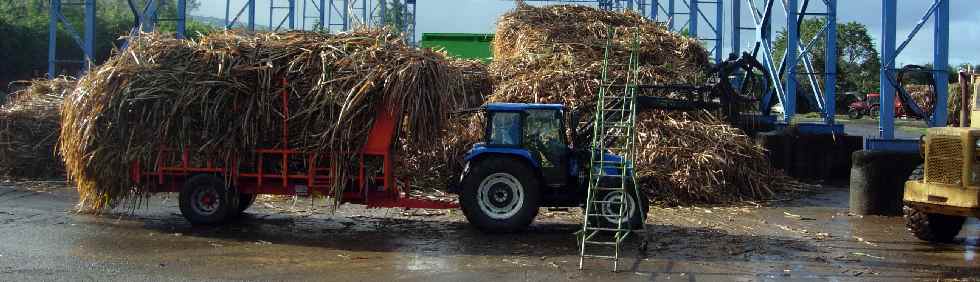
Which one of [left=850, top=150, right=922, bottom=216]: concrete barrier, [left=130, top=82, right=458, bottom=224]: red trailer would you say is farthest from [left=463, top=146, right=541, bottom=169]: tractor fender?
[left=850, top=150, right=922, bottom=216]: concrete barrier

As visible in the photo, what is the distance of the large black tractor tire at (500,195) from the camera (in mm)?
12289

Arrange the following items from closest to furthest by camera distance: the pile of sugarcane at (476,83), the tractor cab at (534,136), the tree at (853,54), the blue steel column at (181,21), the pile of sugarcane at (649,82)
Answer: the tractor cab at (534,136) < the pile of sugarcane at (649,82) < the pile of sugarcane at (476,83) < the blue steel column at (181,21) < the tree at (853,54)

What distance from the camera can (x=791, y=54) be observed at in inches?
830

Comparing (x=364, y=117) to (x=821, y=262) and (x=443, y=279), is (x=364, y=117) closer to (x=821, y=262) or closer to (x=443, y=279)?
(x=443, y=279)

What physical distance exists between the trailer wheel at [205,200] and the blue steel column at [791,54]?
13116 mm

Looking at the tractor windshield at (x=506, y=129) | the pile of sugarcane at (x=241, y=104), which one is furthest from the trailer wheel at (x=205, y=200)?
the tractor windshield at (x=506, y=129)

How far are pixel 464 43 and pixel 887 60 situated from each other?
1435 cm

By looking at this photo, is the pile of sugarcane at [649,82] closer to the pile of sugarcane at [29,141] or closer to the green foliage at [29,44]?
the pile of sugarcane at [29,141]

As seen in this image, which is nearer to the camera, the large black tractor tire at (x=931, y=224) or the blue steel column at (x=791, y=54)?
the large black tractor tire at (x=931, y=224)

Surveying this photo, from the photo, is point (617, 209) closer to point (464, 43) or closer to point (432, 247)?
point (432, 247)

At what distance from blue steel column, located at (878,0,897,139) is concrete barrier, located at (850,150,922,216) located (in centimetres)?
75

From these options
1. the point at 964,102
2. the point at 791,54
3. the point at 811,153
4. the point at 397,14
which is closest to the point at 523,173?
the point at 964,102

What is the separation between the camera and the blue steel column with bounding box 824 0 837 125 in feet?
67.1

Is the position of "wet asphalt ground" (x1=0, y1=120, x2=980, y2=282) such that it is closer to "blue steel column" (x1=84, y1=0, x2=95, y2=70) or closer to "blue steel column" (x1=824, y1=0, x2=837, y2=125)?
"blue steel column" (x1=824, y1=0, x2=837, y2=125)
